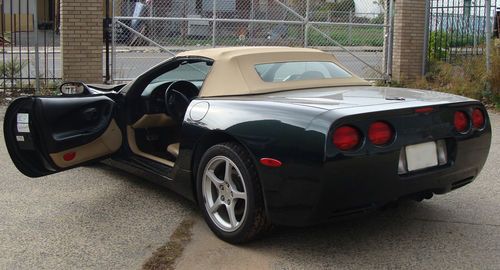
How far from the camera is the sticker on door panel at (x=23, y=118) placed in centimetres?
455

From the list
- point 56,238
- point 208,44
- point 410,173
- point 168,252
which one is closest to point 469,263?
point 410,173

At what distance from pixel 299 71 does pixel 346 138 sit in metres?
1.41

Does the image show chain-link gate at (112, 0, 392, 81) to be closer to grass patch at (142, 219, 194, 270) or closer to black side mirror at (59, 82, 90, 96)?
black side mirror at (59, 82, 90, 96)

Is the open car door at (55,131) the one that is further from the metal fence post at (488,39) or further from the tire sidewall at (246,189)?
the metal fence post at (488,39)

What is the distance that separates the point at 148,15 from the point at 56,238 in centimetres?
Answer: 782

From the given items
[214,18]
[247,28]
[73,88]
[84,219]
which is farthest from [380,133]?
[247,28]

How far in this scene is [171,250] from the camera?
153 inches

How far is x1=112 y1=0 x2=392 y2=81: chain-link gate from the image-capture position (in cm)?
1092

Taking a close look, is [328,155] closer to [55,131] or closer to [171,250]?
[171,250]

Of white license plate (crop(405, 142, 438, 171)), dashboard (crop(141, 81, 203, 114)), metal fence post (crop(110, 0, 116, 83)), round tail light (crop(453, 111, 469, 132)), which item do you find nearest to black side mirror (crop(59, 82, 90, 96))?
dashboard (crop(141, 81, 203, 114))

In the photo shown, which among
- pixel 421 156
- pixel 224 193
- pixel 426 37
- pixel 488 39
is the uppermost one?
pixel 426 37

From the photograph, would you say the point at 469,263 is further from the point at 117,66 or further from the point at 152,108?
the point at 117,66

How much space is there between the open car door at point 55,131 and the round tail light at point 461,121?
2.83 m

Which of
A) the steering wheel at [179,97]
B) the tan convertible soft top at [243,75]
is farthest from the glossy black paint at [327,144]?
the steering wheel at [179,97]
